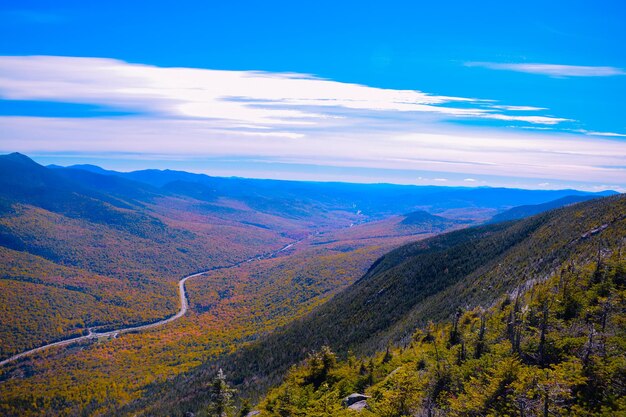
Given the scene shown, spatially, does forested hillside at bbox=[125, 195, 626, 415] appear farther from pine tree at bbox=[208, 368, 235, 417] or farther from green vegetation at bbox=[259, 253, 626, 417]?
pine tree at bbox=[208, 368, 235, 417]

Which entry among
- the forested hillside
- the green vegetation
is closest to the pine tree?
the green vegetation

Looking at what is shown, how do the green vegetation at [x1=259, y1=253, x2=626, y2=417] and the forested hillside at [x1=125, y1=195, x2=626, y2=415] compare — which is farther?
the forested hillside at [x1=125, y1=195, x2=626, y2=415]

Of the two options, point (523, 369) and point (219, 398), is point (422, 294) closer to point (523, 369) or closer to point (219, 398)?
point (219, 398)

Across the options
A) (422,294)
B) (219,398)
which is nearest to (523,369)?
(219,398)

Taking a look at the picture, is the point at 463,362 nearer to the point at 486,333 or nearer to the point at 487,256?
the point at 486,333

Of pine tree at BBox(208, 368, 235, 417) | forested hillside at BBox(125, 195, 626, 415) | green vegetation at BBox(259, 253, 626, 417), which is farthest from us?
forested hillside at BBox(125, 195, 626, 415)

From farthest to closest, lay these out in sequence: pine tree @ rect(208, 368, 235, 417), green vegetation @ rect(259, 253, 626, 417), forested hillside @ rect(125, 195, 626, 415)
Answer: forested hillside @ rect(125, 195, 626, 415) < pine tree @ rect(208, 368, 235, 417) < green vegetation @ rect(259, 253, 626, 417)

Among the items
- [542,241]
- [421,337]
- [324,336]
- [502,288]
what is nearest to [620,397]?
[421,337]

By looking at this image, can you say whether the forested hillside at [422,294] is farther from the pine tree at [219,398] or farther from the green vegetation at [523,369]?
the pine tree at [219,398]
